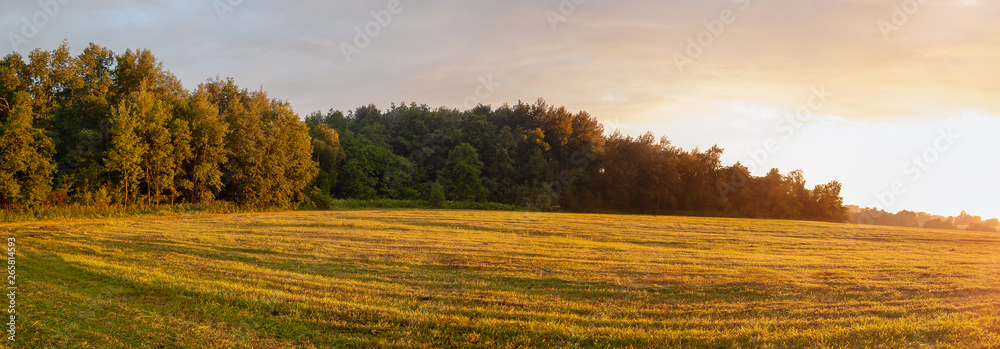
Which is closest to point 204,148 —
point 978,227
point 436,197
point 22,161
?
point 22,161

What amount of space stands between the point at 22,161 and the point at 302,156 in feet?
80.9

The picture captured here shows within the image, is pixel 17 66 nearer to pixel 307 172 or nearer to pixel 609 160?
pixel 307 172

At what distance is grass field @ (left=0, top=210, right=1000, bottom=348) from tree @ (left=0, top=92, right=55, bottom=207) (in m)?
15.8

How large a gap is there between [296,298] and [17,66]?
38.7 metres

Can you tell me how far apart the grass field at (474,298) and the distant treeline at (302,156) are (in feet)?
66.6

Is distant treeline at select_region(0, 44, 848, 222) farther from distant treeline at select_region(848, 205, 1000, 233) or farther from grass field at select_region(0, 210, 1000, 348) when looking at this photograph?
grass field at select_region(0, 210, 1000, 348)

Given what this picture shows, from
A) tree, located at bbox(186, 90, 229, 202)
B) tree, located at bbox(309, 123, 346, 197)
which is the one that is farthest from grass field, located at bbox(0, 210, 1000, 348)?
tree, located at bbox(309, 123, 346, 197)

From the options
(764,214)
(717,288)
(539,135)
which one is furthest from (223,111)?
(764,214)

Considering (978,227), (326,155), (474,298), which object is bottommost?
(474,298)

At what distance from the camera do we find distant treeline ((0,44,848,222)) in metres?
32.1

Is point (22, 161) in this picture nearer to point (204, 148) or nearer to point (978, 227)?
point (204, 148)

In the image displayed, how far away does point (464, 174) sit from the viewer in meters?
64.8

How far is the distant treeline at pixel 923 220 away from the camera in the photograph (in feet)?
145

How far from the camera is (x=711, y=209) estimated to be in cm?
6356
